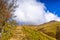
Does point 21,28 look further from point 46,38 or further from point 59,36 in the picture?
point 59,36

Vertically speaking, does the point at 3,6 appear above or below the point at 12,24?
above

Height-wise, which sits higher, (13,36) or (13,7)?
(13,7)

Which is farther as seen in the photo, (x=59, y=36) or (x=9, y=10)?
(x=59, y=36)

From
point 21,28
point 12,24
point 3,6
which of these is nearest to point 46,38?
point 21,28

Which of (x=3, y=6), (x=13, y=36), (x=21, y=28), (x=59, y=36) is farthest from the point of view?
(x=59, y=36)

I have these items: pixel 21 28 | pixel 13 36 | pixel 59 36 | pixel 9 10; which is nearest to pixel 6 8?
pixel 9 10

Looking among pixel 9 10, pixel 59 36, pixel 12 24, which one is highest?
pixel 9 10

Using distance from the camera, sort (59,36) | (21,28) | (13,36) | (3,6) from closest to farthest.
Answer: (3,6) < (13,36) < (21,28) < (59,36)

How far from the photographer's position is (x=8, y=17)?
28781mm

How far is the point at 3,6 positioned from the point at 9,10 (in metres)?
1.22

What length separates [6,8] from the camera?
29141mm

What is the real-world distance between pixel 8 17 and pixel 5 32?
2.72 m

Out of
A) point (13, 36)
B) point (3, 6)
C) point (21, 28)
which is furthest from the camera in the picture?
point (21, 28)

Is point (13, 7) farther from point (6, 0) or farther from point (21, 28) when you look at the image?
point (21, 28)
